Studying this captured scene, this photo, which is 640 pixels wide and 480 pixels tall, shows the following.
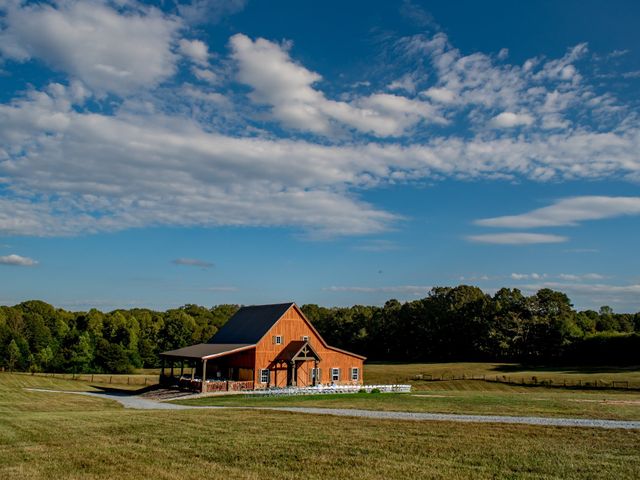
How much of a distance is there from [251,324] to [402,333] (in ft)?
209

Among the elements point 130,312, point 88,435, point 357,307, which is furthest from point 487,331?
point 88,435

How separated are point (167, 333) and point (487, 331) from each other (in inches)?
2200

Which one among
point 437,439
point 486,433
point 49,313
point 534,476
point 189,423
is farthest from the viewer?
point 49,313

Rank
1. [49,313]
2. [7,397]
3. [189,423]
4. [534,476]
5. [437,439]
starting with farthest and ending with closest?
[49,313] → [7,397] → [189,423] → [437,439] → [534,476]

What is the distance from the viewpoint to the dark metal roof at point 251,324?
2014 inches

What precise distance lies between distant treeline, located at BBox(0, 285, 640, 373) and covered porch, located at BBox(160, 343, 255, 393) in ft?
130

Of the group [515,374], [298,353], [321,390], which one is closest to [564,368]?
[515,374]

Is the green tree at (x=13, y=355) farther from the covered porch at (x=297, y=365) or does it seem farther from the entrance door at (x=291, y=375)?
the entrance door at (x=291, y=375)

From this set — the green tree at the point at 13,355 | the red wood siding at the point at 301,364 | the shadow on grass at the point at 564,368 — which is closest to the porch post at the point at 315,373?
Answer: the red wood siding at the point at 301,364

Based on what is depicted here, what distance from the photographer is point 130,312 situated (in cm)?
12812

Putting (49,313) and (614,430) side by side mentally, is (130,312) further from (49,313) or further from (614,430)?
(614,430)

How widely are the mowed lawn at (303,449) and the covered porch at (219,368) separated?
22.9 m

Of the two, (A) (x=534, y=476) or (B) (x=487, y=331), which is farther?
(B) (x=487, y=331)

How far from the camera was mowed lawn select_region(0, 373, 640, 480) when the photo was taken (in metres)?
12.4
